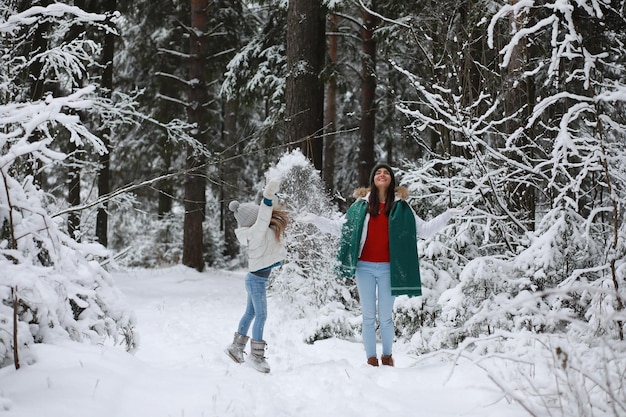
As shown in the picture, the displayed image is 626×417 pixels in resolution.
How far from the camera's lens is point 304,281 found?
25.3 feet

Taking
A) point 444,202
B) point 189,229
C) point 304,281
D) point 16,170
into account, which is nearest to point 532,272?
point 444,202

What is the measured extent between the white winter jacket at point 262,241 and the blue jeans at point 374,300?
0.86 meters

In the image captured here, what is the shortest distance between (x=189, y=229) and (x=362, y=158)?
197 inches

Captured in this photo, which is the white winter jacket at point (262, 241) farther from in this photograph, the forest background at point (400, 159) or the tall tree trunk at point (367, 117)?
the tall tree trunk at point (367, 117)

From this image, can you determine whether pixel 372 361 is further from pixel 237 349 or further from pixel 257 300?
pixel 237 349

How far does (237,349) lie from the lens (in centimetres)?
506

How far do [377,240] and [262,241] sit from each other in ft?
3.56

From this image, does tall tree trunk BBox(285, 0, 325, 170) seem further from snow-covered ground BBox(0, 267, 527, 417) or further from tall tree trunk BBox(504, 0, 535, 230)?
snow-covered ground BBox(0, 267, 527, 417)

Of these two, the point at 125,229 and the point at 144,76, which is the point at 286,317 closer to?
the point at 144,76

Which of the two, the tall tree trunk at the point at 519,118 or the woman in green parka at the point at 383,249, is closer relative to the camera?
the woman in green parka at the point at 383,249

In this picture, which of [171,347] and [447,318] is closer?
[447,318]

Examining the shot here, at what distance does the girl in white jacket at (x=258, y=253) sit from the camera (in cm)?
480

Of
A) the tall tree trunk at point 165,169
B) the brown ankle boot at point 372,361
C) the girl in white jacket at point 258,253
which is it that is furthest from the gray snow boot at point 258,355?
the tall tree trunk at point 165,169

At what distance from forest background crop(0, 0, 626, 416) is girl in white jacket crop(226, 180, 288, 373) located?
38cm
